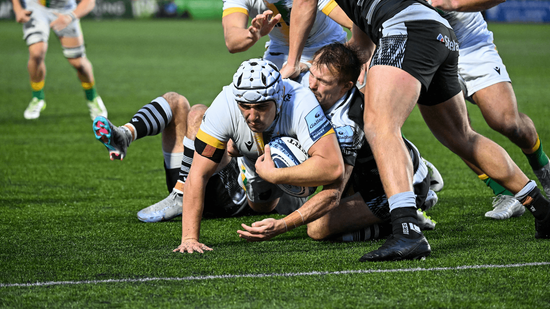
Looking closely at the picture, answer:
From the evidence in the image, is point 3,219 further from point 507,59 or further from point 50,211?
point 507,59

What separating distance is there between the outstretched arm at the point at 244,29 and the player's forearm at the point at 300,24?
0.62 feet

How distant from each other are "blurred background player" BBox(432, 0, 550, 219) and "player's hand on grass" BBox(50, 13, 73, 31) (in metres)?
7.51

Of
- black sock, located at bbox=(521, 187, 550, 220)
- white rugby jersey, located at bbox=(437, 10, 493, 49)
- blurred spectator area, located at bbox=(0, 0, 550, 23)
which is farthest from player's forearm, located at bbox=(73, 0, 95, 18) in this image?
blurred spectator area, located at bbox=(0, 0, 550, 23)

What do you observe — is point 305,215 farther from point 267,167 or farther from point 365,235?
point 365,235

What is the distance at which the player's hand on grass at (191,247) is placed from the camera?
4009 mm

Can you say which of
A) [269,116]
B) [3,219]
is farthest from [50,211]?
[269,116]

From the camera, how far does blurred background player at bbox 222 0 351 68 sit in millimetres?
5155

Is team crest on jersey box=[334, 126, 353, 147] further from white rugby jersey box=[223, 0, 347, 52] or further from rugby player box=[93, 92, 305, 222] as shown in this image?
white rugby jersey box=[223, 0, 347, 52]

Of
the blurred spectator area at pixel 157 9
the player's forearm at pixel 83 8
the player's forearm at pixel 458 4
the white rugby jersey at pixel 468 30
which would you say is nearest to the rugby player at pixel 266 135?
the player's forearm at pixel 458 4

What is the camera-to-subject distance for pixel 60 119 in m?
11.1

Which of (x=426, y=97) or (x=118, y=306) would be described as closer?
(x=118, y=306)

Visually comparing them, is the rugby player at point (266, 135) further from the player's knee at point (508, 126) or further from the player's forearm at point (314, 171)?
the player's knee at point (508, 126)

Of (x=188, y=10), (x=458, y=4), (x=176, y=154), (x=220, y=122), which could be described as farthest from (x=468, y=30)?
(x=188, y=10)

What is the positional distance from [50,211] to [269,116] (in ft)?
7.38
